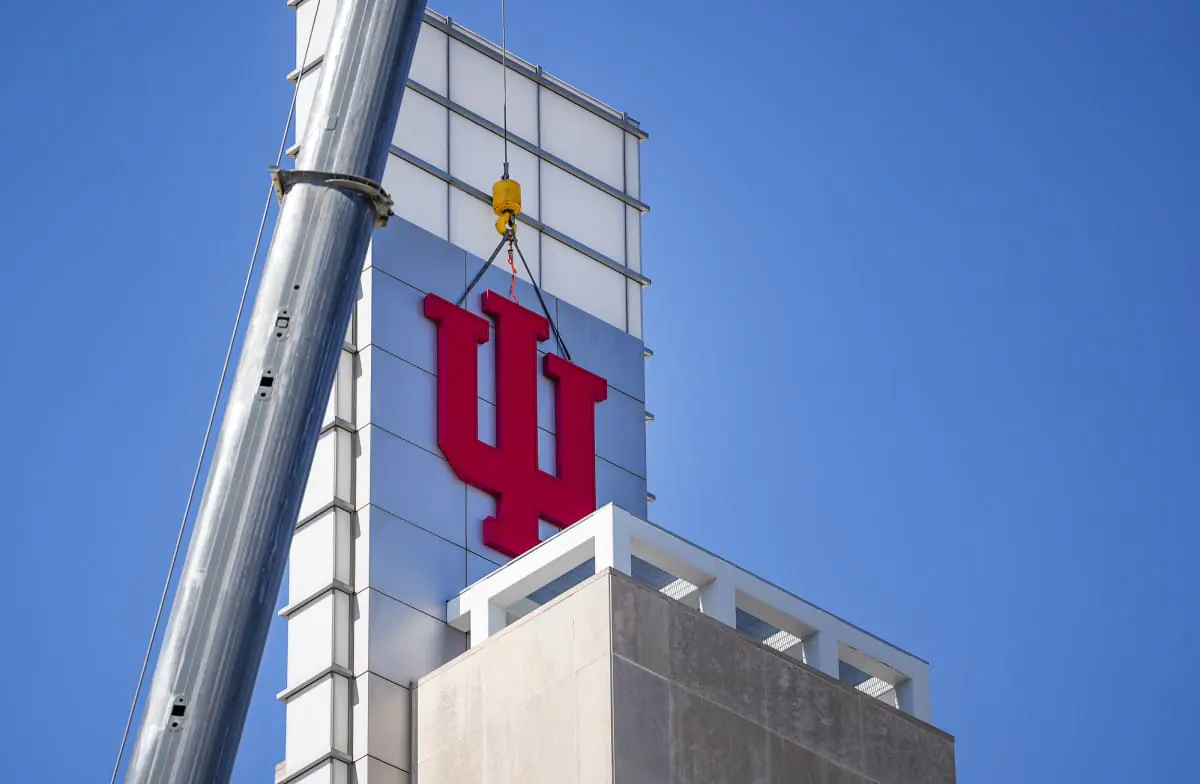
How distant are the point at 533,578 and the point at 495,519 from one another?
418 centimetres

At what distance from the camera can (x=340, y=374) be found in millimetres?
44094

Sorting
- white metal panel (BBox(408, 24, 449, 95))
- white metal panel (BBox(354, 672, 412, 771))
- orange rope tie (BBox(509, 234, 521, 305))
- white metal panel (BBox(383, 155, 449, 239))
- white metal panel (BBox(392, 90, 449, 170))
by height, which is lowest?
white metal panel (BBox(354, 672, 412, 771))

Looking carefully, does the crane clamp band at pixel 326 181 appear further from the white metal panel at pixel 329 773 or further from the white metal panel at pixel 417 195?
the white metal panel at pixel 417 195

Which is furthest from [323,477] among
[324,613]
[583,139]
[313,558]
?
[583,139]

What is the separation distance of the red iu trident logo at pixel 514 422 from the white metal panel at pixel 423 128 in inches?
120

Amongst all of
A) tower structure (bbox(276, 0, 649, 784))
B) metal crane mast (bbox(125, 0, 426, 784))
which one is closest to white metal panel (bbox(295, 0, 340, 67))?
tower structure (bbox(276, 0, 649, 784))

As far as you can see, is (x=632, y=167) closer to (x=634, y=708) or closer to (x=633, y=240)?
(x=633, y=240)

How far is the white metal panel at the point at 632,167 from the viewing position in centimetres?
5266

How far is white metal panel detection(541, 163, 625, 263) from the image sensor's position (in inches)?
1984

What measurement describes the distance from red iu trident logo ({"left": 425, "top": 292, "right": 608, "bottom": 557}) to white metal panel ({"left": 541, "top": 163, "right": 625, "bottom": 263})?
3.11m

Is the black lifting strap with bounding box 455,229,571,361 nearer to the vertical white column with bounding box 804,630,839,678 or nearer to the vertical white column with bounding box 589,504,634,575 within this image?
the vertical white column with bounding box 804,630,839,678

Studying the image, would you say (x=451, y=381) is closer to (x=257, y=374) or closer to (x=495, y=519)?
(x=495, y=519)

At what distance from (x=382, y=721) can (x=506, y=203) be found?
11.4m

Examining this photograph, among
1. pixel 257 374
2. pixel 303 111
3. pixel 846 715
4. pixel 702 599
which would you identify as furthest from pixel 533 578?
pixel 257 374
